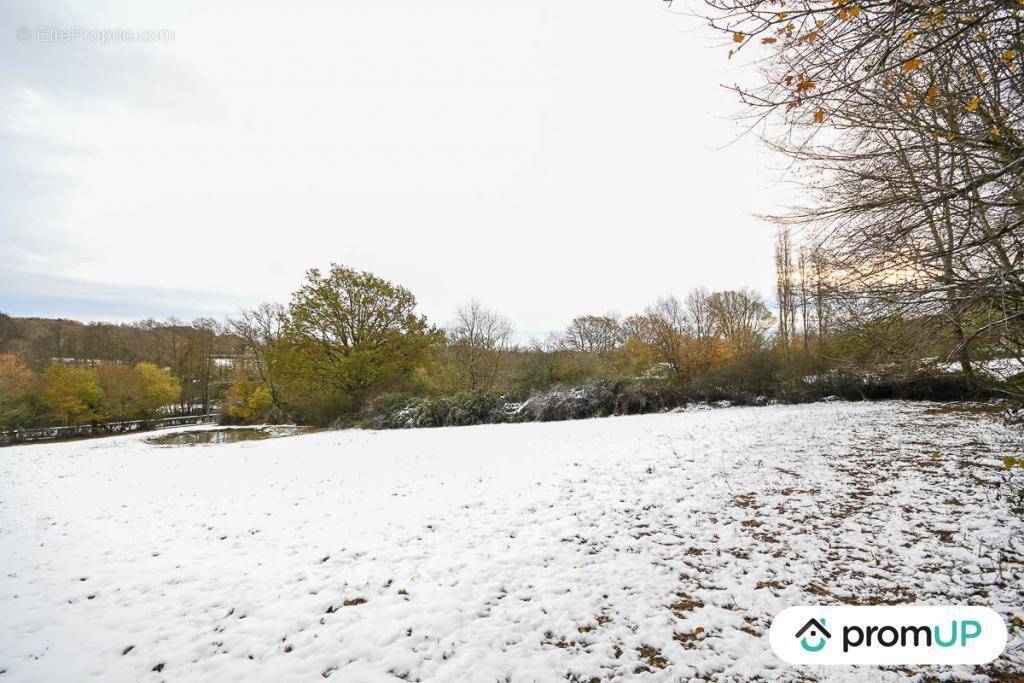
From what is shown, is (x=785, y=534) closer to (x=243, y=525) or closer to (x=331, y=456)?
(x=243, y=525)

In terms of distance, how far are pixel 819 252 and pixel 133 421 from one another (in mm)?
40464

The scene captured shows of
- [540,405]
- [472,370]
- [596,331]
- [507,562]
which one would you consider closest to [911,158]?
[507,562]

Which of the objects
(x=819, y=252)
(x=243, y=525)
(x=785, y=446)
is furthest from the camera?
(x=785, y=446)

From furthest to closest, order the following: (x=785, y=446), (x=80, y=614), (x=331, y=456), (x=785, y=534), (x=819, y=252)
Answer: (x=331, y=456), (x=785, y=446), (x=785, y=534), (x=819, y=252), (x=80, y=614)

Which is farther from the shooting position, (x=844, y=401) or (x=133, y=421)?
(x=133, y=421)

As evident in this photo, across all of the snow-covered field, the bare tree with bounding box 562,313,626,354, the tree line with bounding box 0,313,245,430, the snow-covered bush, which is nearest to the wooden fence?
the tree line with bounding box 0,313,245,430

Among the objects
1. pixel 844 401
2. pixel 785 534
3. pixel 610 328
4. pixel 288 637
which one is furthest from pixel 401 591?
pixel 610 328

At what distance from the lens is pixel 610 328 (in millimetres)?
37844

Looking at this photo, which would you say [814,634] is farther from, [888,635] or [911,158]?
[911,158]

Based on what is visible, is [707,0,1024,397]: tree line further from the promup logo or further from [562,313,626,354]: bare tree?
[562,313,626,354]: bare tree

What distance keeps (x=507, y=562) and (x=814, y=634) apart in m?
2.62

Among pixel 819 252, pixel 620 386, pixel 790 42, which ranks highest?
pixel 790 42

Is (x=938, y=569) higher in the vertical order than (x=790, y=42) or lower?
lower

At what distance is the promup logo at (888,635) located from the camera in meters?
2.87
